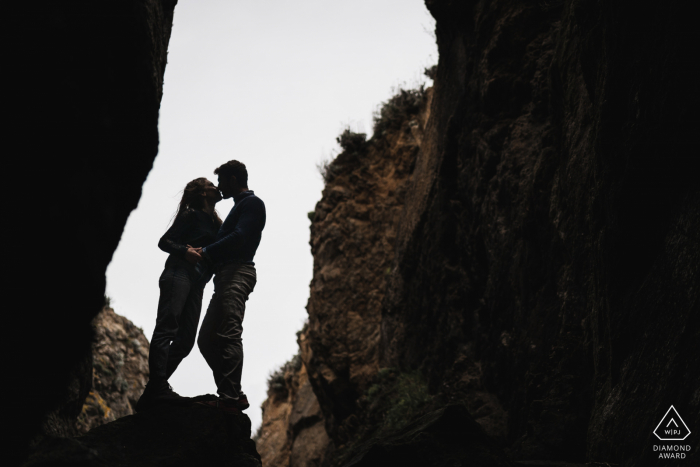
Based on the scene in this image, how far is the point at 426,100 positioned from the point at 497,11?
22.5 feet

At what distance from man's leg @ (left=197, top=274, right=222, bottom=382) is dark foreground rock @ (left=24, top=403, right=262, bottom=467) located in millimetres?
544

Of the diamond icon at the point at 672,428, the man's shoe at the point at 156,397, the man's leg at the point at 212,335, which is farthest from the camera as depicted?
the man's leg at the point at 212,335

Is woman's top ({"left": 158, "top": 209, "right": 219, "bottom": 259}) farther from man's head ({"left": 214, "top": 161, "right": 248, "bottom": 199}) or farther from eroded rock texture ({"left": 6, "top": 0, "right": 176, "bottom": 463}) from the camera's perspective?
eroded rock texture ({"left": 6, "top": 0, "right": 176, "bottom": 463})

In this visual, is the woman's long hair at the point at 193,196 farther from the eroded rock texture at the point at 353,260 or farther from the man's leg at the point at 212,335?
the eroded rock texture at the point at 353,260

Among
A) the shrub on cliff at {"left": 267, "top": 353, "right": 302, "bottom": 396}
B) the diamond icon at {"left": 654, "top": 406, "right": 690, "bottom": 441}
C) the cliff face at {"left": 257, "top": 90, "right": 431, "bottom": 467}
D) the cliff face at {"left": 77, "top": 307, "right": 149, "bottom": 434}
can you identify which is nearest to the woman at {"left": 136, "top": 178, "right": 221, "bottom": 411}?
the diamond icon at {"left": 654, "top": 406, "right": 690, "bottom": 441}

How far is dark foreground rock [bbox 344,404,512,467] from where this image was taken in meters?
3.73

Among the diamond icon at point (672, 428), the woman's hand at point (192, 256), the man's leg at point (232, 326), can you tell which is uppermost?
the woman's hand at point (192, 256)

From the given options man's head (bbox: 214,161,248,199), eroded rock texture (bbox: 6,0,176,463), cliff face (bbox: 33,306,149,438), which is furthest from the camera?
cliff face (bbox: 33,306,149,438)

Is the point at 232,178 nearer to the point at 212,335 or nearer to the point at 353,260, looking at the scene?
the point at 212,335

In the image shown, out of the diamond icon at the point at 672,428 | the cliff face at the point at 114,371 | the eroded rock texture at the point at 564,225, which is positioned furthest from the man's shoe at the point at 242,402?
the cliff face at the point at 114,371

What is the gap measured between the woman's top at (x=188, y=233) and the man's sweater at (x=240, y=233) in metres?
0.15

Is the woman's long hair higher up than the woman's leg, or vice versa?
the woman's long hair

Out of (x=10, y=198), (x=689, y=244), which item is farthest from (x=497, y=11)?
(x=10, y=198)

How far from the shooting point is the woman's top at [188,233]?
4.98 m
